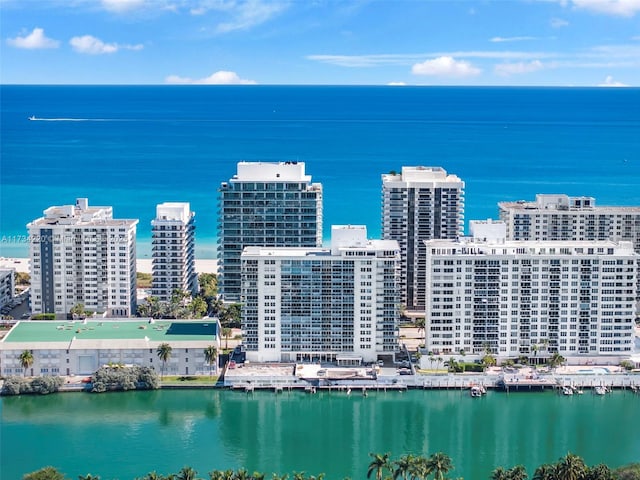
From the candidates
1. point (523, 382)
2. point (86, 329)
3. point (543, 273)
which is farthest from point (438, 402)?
point (86, 329)

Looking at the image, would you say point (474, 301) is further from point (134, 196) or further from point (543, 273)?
point (134, 196)

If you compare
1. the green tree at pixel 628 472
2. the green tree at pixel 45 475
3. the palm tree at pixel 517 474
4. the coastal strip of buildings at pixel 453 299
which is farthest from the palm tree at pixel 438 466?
the coastal strip of buildings at pixel 453 299

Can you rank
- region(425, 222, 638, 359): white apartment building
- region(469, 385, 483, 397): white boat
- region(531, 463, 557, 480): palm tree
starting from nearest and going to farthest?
1. region(531, 463, 557, 480): palm tree
2. region(469, 385, 483, 397): white boat
3. region(425, 222, 638, 359): white apartment building

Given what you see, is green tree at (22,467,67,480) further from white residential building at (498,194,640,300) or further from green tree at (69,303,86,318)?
white residential building at (498,194,640,300)

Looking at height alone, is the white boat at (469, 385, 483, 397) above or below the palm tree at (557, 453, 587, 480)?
above

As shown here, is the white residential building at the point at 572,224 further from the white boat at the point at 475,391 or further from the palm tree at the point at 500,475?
the palm tree at the point at 500,475

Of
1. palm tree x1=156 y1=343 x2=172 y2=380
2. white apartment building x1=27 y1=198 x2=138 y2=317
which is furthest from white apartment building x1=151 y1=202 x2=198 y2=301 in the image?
palm tree x1=156 y1=343 x2=172 y2=380

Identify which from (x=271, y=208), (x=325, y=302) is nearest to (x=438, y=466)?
(x=325, y=302)
